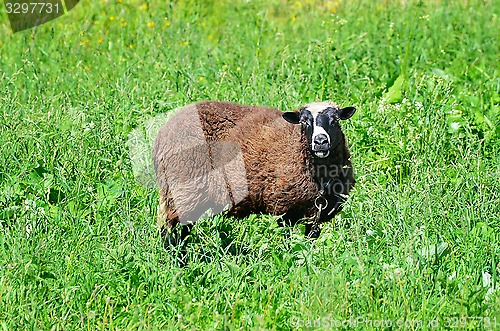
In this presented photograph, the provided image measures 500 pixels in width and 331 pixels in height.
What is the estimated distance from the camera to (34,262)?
4512mm

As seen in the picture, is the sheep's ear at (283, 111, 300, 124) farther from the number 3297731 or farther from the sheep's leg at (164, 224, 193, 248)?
the number 3297731

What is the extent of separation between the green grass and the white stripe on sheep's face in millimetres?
459

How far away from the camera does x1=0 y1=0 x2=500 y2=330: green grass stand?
4223 mm

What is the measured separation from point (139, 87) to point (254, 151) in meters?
2.11

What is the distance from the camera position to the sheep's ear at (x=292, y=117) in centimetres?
531

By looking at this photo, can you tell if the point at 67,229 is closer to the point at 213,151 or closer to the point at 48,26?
the point at 213,151

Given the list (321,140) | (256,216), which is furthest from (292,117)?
(256,216)

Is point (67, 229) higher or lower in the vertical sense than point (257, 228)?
higher

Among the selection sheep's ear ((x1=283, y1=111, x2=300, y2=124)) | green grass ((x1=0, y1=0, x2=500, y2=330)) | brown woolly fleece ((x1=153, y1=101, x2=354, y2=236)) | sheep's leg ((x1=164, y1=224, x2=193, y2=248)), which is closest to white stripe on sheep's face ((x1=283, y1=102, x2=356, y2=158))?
sheep's ear ((x1=283, y1=111, x2=300, y2=124))

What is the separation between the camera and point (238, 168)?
5363mm

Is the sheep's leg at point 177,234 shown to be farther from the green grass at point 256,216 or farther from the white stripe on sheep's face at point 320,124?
the white stripe on sheep's face at point 320,124

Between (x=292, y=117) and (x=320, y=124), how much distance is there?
0.25 meters

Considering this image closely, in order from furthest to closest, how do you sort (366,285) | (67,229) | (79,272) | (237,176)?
(237,176), (67,229), (79,272), (366,285)

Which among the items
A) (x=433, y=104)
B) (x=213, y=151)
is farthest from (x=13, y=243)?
(x=433, y=104)
